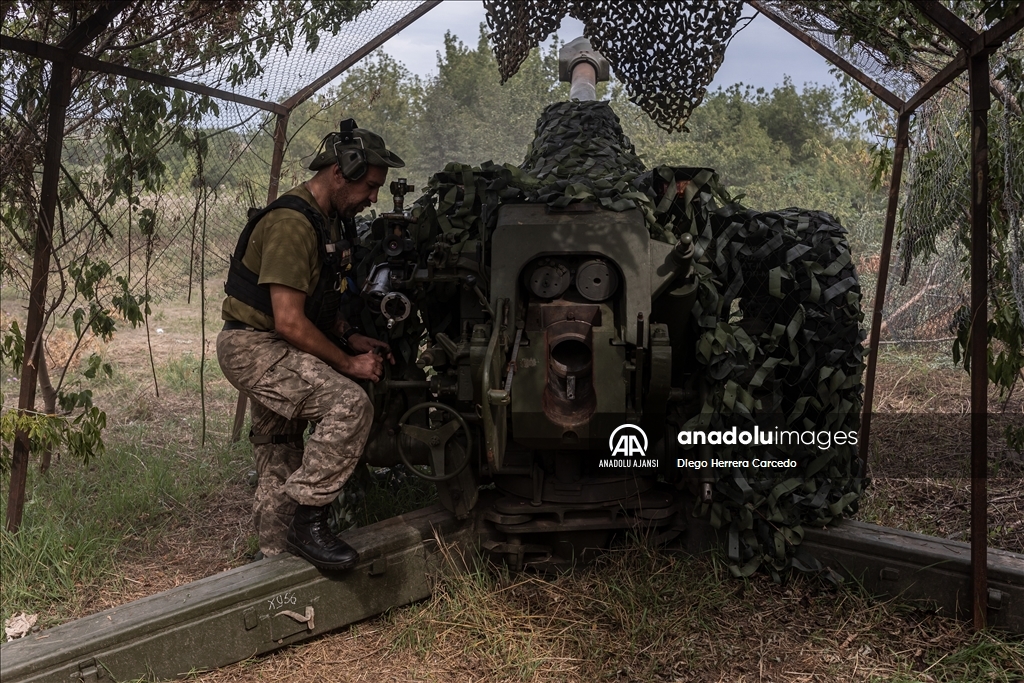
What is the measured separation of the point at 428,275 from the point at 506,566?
4.63 ft

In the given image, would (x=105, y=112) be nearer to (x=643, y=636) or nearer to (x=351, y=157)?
(x=351, y=157)

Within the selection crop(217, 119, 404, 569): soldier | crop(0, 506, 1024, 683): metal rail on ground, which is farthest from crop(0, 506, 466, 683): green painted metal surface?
crop(217, 119, 404, 569): soldier

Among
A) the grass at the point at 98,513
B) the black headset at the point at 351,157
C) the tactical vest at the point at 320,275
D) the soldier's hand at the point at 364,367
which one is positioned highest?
the black headset at the point at 351,157

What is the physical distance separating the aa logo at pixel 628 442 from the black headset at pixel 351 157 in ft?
5.15

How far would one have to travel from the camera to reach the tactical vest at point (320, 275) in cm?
388

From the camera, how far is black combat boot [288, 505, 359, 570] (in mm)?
3830

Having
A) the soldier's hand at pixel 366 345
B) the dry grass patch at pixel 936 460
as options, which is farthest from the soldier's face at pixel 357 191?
the dry grass patch at pixel 936 460

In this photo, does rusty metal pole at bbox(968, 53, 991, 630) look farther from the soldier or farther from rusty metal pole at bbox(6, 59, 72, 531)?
rusty metal pole at bbox(6, 59, 72, 531)

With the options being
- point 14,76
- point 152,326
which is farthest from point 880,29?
point 152,326

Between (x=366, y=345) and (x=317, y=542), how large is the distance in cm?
95

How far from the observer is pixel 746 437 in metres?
4.23

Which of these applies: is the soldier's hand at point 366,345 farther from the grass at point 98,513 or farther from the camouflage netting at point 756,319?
the grass at point 98,513

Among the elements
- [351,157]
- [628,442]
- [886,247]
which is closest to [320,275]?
[351,157]

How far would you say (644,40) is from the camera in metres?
5.22
